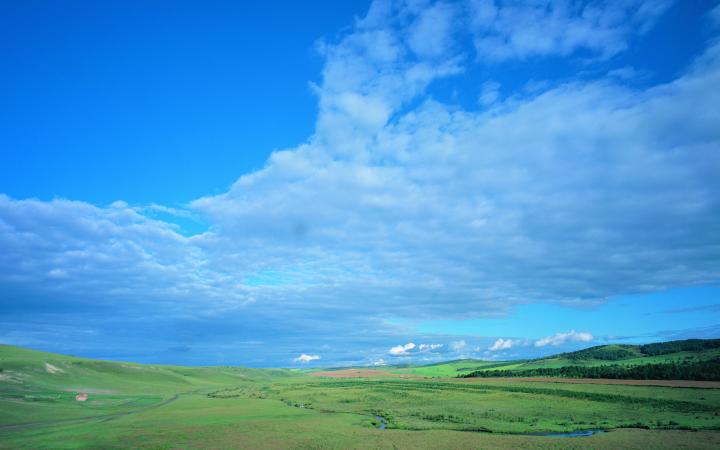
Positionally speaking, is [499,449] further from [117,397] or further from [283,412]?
[117,397]

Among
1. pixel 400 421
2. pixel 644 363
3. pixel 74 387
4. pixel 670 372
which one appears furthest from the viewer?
pixel 644 363

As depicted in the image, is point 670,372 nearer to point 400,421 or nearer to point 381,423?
point 400,421

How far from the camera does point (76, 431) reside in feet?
178

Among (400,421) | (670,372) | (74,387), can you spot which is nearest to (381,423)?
(400,421)

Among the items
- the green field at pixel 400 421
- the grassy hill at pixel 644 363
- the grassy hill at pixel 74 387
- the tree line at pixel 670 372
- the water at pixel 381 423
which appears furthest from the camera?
the grassy hill at pixel 644 363

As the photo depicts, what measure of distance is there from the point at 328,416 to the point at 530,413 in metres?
30.5

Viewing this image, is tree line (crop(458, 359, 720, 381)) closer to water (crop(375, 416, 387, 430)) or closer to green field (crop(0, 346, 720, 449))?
green field (crop(0, 346, 720, 449))

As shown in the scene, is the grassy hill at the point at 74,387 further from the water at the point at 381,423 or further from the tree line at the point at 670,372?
the tree line at the point at 670,372

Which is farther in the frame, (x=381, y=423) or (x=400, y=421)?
(x=381, y=423)

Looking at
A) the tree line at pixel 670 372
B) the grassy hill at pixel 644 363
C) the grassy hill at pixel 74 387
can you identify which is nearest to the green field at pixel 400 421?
the grassy hill at pixel 74 387

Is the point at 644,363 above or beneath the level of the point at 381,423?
above

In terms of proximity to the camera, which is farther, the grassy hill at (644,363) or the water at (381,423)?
the grassy hill at (644,363)

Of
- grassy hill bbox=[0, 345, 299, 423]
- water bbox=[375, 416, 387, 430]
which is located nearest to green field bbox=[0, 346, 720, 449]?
water bbox=[375, 416, 387, 430]

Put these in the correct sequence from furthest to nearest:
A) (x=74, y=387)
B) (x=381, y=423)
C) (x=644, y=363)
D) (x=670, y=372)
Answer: (x=644, y=363), (x=74, y=387), (x=670, y=372), (x=381, y=423)
